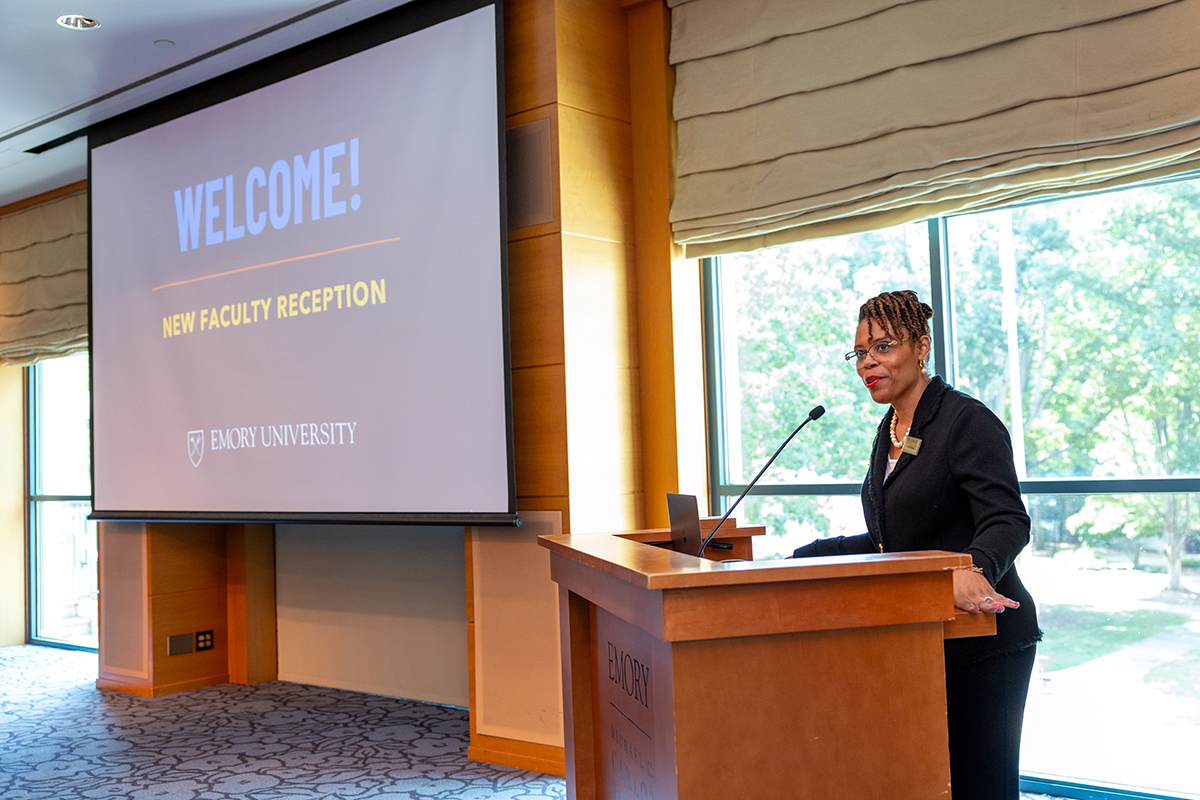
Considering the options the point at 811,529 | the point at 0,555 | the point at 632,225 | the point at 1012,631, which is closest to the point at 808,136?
the point at 632,225

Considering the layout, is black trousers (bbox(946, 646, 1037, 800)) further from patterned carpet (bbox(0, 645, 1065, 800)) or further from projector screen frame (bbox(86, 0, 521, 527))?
projector screen frame (bbox(86, 0, 521, 527))

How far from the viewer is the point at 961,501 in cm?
200

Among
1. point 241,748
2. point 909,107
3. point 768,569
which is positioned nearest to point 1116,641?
point 909,107

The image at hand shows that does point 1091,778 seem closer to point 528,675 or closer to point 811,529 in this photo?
point 811,529

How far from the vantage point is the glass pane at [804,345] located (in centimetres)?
387

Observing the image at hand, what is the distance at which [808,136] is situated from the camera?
12.3 feet

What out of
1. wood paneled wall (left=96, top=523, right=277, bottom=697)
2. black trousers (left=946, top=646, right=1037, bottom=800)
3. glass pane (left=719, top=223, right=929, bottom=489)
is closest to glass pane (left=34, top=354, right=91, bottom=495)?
wood paneled wall (left=96, top=523, right=277, bottom=697)

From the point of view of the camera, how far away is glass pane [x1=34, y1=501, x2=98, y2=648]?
7.12 m

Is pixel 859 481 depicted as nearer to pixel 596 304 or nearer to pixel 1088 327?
pixel 1088 327

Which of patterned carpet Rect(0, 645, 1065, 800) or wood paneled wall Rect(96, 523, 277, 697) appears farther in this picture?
Result: wood paneled wall Rect(96, 523, 277, 697)

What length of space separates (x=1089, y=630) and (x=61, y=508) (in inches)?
275

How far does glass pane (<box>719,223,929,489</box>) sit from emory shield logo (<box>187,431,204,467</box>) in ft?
8.92

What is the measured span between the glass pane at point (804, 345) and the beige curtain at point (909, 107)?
24 centimetres

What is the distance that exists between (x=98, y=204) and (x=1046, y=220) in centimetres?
502
